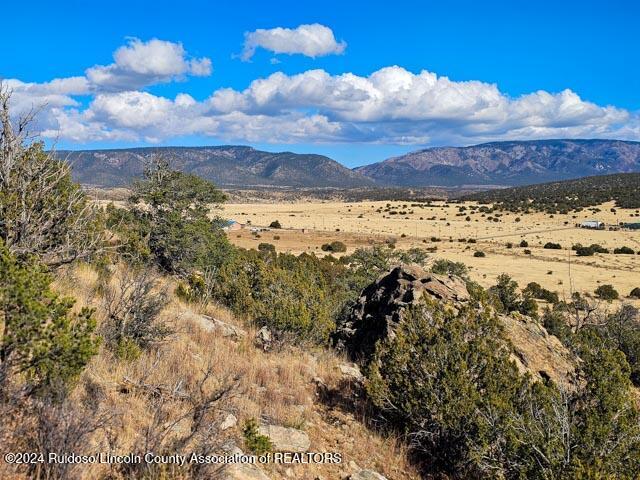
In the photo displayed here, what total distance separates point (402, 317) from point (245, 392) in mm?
4019

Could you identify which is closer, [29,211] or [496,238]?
[29,211]

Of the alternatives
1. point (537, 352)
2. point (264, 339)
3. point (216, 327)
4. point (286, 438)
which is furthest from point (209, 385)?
point (537, 352)

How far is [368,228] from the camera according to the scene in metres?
73.4

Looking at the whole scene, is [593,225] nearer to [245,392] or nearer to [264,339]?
[264,339]

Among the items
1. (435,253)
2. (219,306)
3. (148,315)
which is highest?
(148,315)

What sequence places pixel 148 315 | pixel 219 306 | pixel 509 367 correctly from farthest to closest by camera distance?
1. pixel 219 306
2. pixel 148 315
3. pixel 509 367

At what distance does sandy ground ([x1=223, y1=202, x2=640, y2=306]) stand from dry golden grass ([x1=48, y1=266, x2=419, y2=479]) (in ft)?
92.8

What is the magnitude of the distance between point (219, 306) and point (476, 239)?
175 ft

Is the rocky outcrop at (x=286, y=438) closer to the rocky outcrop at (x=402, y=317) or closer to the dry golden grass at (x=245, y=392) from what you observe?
the dry golden grass at (x=245, y=392)

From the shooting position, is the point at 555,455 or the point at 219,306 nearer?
the point at 555,455

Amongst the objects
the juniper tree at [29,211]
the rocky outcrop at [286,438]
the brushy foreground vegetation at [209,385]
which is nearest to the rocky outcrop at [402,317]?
the brushy foreground vegetation at [209,385]

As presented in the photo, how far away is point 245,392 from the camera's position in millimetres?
6277

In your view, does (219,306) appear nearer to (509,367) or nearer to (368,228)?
(509,367)

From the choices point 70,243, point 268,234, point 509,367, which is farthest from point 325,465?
point 268,234
